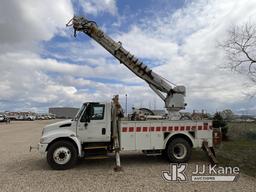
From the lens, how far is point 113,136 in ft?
35.1

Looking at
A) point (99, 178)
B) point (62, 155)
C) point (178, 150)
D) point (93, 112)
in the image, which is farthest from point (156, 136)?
point (62, 155)

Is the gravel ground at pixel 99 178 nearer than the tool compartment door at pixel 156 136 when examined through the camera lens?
Yes

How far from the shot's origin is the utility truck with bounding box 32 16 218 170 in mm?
10125

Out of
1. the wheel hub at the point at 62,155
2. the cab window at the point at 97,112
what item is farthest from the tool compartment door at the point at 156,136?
the wheel hub at the point at 62,155

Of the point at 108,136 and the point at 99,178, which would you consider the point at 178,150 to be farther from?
the point at 99,178

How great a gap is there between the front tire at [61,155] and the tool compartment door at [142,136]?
220 cm

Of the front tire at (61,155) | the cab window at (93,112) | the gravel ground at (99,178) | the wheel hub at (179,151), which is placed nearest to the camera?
the gravel ground at (99,178)

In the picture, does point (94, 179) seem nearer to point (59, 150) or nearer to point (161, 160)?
point (59, 150)

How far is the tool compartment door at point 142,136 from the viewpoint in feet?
35.1

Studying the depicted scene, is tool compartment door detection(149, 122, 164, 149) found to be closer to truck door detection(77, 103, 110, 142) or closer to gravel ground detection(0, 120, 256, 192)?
gravel ground detection(0, 120, 256, 192)

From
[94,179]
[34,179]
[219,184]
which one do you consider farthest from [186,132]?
[34,179]

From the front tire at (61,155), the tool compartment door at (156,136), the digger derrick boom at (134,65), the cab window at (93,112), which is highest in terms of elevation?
the digger derrick boom at (134,65)

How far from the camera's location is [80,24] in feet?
43.0

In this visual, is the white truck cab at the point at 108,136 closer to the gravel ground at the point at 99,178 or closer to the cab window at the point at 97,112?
the cab window at the point at 97,112
